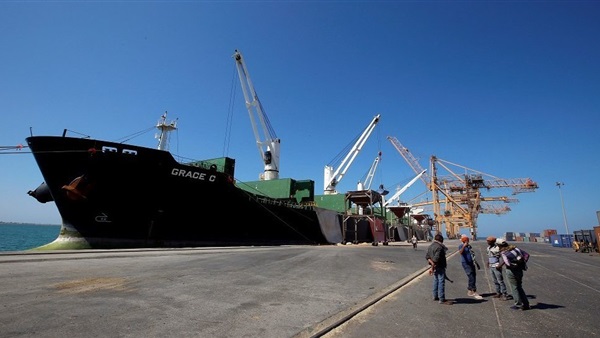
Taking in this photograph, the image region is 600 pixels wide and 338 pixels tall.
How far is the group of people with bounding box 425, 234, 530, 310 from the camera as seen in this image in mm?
7547

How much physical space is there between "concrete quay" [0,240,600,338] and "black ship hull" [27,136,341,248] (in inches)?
392

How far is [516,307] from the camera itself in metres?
7.53

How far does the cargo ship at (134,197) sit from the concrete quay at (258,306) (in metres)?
9.95

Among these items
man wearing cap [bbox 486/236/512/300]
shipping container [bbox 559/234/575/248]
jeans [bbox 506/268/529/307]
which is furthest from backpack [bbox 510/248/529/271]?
shipping container [bbox 559/234/575/248]

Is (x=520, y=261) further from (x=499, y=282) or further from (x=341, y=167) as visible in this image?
(x=341, y=167)

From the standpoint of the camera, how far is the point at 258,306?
6941 millimetres

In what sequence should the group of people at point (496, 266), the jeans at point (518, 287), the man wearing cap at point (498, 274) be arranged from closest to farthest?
1. the jeans at point (518, 287)
2. the group of people at point (496, 266)
3. the man wearing cap at point (498, 274)

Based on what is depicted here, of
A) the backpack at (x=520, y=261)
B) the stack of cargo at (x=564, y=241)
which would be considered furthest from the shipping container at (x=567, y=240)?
the backpack at (x=520, y=261)

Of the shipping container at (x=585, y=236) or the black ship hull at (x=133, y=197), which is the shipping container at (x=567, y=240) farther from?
the black ship hull at (x=133, y=197)

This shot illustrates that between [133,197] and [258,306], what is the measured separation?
18.1m

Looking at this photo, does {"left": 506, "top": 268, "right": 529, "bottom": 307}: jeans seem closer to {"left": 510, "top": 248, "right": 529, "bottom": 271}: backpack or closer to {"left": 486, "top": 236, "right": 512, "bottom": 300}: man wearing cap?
{"left": 510, "top": 248, "right": 529, "bottom": 271}: backpack

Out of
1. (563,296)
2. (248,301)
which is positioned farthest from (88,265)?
(563,296)

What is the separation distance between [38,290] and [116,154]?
15.6m

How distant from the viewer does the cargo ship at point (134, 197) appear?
2011 cm
